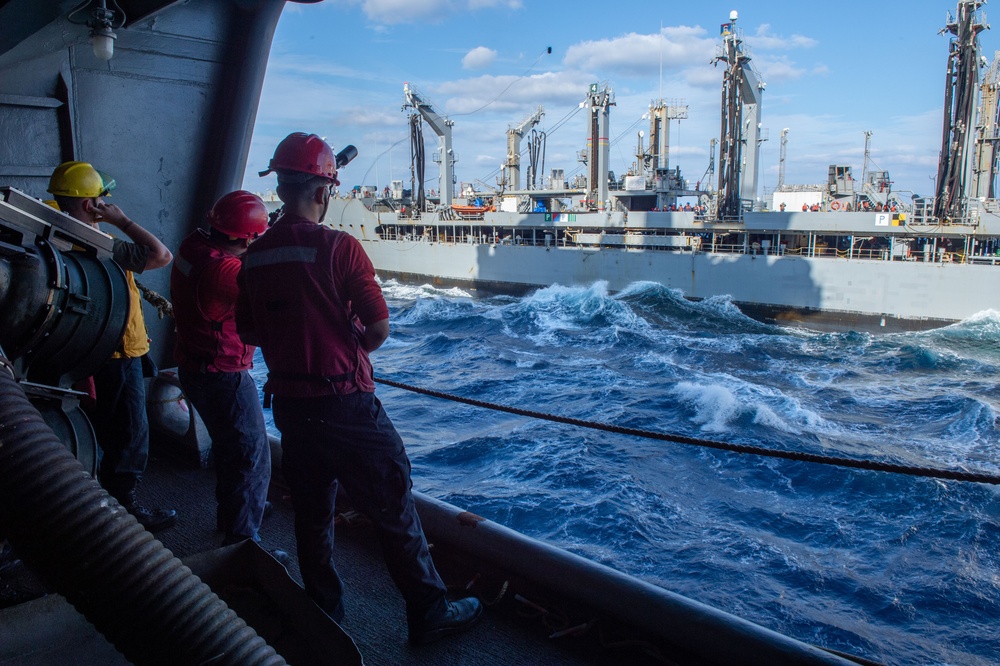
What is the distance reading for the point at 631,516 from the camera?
803 cm

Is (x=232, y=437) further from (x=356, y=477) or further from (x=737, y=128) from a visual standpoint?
(x=737, y=128)

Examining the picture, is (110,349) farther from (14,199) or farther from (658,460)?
(658,460)

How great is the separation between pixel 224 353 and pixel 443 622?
1.34m

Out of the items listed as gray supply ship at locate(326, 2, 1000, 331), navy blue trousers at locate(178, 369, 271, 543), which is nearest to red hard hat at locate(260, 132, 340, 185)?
navy blue trousers at locate(178, 369, 271, 543)

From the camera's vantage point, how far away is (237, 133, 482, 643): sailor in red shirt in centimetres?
197

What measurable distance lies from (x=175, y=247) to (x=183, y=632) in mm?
3490

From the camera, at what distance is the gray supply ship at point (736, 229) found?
2033 centimetres

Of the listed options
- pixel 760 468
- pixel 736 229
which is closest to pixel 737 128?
pixel 736 229

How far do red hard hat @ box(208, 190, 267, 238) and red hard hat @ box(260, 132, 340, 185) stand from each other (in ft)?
1.86

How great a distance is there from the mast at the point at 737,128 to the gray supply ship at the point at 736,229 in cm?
6

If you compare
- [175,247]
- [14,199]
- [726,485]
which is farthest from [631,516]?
[14,199]

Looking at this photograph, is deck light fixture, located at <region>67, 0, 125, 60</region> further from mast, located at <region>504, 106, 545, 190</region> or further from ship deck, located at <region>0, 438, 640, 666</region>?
mast, located at <region>504, 106, 545, 190</region>

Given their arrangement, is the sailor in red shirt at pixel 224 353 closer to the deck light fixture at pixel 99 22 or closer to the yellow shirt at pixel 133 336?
the yellow shirt at pixel 133 336

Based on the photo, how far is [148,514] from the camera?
2.91 meters
